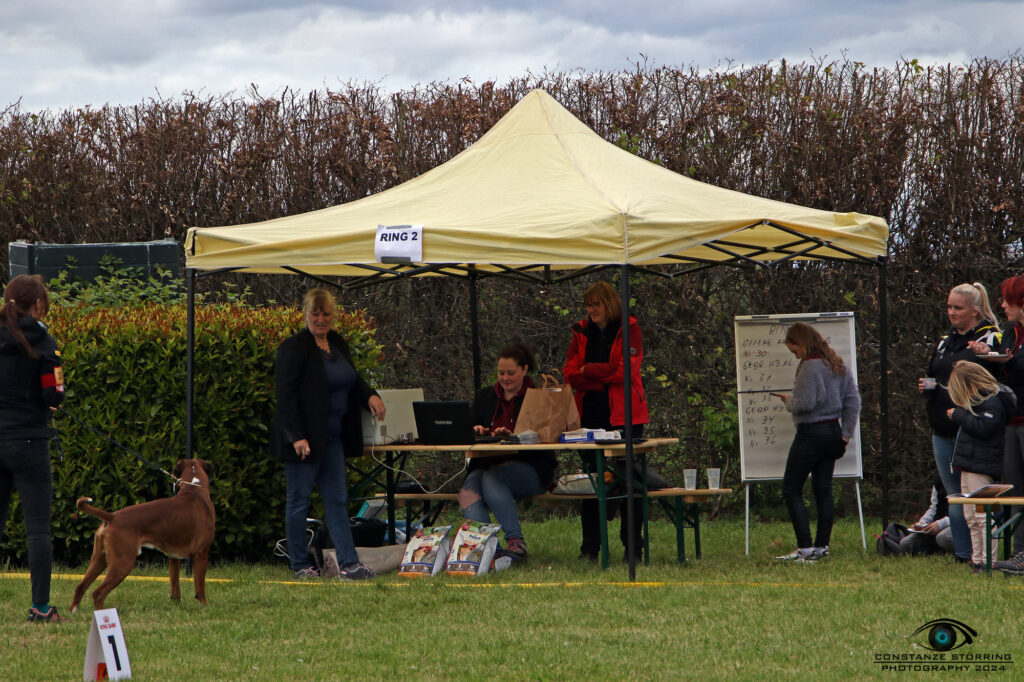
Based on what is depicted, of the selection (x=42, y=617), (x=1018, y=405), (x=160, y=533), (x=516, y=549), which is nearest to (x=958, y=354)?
(x=1018, y=405)

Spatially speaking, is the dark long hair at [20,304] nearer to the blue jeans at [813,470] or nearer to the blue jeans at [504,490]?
the blue jeans at [504,490]

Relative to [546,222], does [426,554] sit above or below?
below

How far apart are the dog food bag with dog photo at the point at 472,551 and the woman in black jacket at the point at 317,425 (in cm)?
53

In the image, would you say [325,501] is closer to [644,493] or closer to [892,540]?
[644,493]

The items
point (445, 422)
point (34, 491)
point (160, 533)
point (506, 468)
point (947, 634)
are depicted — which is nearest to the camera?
point (947, 634)

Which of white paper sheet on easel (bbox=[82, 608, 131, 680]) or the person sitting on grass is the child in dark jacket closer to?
the person sitting on grass

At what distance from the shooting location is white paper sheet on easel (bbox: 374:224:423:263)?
6531 millimetres

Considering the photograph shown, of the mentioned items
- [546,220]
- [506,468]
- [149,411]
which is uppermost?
[546,220]

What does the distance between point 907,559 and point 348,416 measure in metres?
3.56

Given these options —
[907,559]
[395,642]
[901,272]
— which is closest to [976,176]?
[901,272]

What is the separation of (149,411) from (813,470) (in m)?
4.22

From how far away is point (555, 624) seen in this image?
5.53 meters

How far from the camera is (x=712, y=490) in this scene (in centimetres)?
738

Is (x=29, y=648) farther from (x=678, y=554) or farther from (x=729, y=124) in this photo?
(x=729, y=124)
